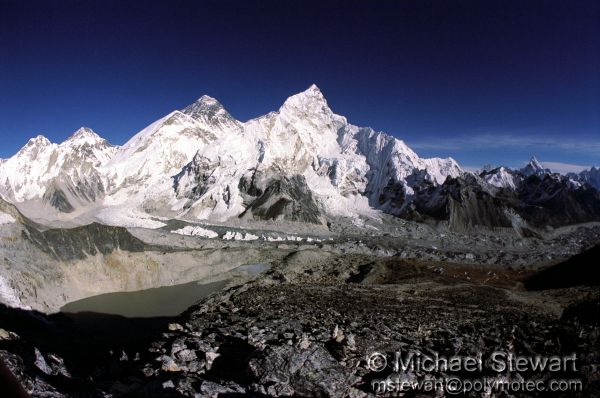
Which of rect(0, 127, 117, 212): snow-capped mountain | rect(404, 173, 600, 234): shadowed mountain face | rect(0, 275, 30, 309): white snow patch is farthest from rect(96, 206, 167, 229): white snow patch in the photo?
rect(404, 173, 600, 234): shadowed mountain face

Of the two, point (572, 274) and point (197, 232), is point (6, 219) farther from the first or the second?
point (572, 274)

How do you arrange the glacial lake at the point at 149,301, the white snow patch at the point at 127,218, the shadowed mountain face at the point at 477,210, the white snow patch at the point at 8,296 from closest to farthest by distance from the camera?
1. the white snow patch at the point at 8,296
2. the glacial lake at the point at 149,301
3. the white snow patch at the point at 127,218
4. the shadowed mountain face at the point at 477,210

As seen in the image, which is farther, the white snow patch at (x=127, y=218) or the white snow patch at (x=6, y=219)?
the white snow patch at (x=127, y=218)

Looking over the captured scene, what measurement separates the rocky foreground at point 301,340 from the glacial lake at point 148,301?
3067 mm

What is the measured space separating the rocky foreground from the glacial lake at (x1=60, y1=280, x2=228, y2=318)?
3067 mm

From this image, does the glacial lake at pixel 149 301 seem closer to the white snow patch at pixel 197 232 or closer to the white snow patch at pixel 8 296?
the white snow patch at pixel 8 296

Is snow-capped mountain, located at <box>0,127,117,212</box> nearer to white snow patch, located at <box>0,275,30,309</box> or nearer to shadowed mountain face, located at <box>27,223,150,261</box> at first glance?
shadowed mountain face, located at <box>27,223,150,261</box>

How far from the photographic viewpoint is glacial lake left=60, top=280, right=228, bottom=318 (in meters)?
43.2

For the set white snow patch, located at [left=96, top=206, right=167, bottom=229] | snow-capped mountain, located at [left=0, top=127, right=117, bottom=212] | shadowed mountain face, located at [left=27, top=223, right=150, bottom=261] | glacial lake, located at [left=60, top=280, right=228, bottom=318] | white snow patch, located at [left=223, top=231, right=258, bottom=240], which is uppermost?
snow-capped mountain, located at [left=0, top=127, right=117, bottom=212]

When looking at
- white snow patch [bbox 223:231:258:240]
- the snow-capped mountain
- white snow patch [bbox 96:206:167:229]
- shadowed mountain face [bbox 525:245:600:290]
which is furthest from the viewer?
the snow-capped mountain

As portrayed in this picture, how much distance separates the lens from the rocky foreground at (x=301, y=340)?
14.9 meters

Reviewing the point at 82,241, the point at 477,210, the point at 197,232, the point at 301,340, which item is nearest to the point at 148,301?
the point at 82,241

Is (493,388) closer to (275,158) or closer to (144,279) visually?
(144,279)

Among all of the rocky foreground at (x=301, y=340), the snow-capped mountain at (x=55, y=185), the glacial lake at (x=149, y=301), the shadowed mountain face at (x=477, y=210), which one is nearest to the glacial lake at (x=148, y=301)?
the glacial lake at (x=149, y=301)
